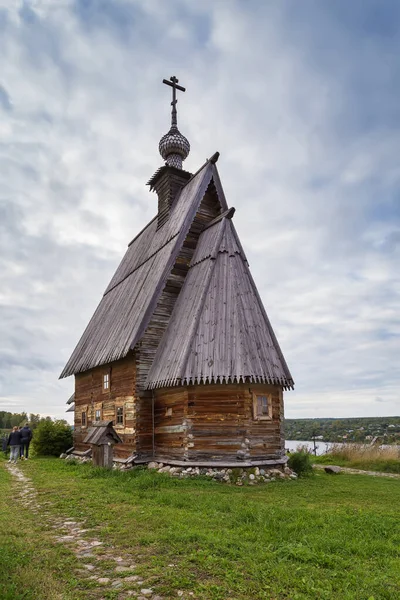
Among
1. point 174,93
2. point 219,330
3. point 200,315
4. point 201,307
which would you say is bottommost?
point 219,330

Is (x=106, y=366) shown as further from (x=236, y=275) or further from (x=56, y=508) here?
(x=56, y=508)

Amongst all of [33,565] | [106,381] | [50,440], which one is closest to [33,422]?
[50,440]

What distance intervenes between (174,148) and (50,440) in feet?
58.2

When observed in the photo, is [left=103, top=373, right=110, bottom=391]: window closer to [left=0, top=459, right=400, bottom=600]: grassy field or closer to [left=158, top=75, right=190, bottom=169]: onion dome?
[left=0, top=459, right=400, bottom=600]: grassy field

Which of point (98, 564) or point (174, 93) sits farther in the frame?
point (174, 93)

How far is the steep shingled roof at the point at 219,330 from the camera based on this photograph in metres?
13.3

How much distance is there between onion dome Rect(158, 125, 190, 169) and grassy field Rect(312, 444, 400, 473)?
16728mm

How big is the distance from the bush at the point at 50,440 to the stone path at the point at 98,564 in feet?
56.3

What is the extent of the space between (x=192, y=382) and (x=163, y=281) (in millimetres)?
4896

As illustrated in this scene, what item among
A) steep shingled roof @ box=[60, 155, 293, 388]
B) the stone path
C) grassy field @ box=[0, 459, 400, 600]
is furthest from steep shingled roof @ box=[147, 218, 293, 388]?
the stone path

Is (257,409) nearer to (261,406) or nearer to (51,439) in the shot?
(261,406)

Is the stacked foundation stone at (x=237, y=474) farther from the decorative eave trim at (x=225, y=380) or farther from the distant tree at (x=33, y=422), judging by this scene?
the distant tree at (x=33, y=422)

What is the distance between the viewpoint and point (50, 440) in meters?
24.1

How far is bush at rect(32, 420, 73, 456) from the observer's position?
78.7 ft
